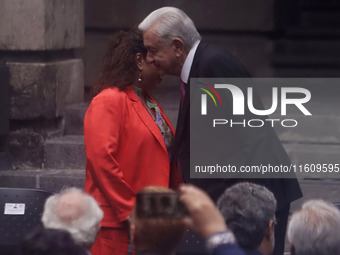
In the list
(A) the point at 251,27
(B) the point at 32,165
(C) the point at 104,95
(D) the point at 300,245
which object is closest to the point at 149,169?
(C) the point at 104,95

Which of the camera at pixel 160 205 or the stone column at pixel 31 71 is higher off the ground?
the camera at pixel 160 205

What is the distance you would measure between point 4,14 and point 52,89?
0.63 m

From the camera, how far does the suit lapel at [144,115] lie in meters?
4.38

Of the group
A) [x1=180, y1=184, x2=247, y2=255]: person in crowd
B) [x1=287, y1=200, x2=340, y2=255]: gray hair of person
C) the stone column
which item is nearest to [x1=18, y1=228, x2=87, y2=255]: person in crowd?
[x1=180, y1=184, x2=247, y2=255]: person in crowd

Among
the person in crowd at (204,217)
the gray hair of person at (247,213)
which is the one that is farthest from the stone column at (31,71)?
the person in crowd at (204,217)

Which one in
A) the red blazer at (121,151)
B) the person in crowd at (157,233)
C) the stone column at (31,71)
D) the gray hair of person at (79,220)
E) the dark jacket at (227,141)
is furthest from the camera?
the stone column at (31,71)

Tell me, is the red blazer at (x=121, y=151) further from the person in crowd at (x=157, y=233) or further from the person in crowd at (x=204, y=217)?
the person in crowd at (x=204, y=217)

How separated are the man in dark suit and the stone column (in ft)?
8.00

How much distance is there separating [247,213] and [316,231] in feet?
0.84

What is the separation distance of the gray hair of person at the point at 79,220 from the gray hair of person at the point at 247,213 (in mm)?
470

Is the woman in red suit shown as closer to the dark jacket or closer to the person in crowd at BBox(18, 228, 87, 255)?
the dark jacket

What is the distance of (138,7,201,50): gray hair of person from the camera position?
4.06 m

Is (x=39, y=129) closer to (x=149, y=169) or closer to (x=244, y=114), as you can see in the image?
(x=149, y=169)

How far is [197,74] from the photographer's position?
3953mm
